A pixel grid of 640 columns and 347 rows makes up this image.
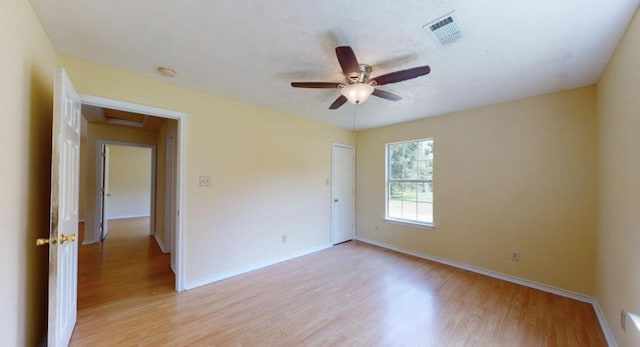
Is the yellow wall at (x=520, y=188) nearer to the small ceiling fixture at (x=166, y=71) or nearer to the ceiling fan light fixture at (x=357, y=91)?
the ceiling fan light fixture at (x=357, y=91)

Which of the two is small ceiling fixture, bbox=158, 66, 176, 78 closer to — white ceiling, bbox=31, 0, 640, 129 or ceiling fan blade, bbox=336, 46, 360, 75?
white ceiling, bbox=31, 0, 640, 129

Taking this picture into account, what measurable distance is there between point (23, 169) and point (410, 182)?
4432 mm

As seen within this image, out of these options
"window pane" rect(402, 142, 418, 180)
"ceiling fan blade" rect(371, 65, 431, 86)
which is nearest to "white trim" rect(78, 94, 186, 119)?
"ceiling fan blade" rect(371, 65, 431, 86)

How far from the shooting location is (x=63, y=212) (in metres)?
1.63

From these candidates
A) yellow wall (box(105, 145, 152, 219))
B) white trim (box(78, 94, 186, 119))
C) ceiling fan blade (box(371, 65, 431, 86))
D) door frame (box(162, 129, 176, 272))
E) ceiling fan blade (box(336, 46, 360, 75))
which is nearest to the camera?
ceiling fan blade (box(336, 46, 360, 75))

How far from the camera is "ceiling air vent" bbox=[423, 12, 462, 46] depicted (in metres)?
1.58

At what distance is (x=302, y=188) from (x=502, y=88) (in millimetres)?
2988

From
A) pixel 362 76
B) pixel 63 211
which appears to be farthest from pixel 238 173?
pixel 362 76

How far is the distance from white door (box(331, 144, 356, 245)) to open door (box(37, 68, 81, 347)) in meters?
3.49

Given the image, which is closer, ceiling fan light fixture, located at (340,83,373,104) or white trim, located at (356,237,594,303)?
ceiling fan light fixture, located at (340,83,373,104)

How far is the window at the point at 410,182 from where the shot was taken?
4.04 m

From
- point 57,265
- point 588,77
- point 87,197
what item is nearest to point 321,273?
point 57,265

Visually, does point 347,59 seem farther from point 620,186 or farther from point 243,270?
point 243,270

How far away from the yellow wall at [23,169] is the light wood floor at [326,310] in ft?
2.09
